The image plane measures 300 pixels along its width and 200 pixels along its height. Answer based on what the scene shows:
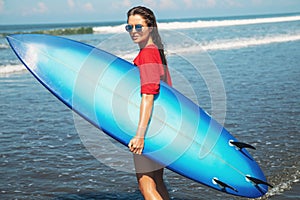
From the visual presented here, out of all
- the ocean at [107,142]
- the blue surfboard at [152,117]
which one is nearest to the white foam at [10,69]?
the ocean at [107,142]

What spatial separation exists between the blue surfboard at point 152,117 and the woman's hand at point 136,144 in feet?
0.36

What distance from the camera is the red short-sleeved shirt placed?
A: 3.11m

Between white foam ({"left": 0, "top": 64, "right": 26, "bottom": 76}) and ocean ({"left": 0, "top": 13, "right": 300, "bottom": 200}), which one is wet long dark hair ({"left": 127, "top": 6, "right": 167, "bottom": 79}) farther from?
white foam ({"left": 0, "top": 64, "right": 26, "bottom": 76})

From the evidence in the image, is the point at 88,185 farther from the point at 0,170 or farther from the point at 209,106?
the point at 209,106

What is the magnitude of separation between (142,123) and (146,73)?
15.1 inches

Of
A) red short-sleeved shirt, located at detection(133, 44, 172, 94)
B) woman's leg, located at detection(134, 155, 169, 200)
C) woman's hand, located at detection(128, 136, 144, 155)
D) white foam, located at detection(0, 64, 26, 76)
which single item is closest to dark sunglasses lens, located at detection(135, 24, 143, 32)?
red short-sleeved shirt, located at detection(133, 44, 172, 94)

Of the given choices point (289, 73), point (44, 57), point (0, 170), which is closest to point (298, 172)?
point (44, 57)

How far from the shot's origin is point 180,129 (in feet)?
11.8

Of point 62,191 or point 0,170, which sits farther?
point 0,170

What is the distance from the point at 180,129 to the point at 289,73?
928cm

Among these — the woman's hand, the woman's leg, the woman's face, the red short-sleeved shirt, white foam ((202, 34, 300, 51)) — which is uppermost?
white foam ((202, 34, 300, 51))

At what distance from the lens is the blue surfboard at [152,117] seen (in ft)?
11.5

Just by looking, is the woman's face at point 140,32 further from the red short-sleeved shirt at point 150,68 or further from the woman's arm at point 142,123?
the woman's arm at point 142,123

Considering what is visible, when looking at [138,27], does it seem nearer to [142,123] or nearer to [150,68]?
[150,68]
